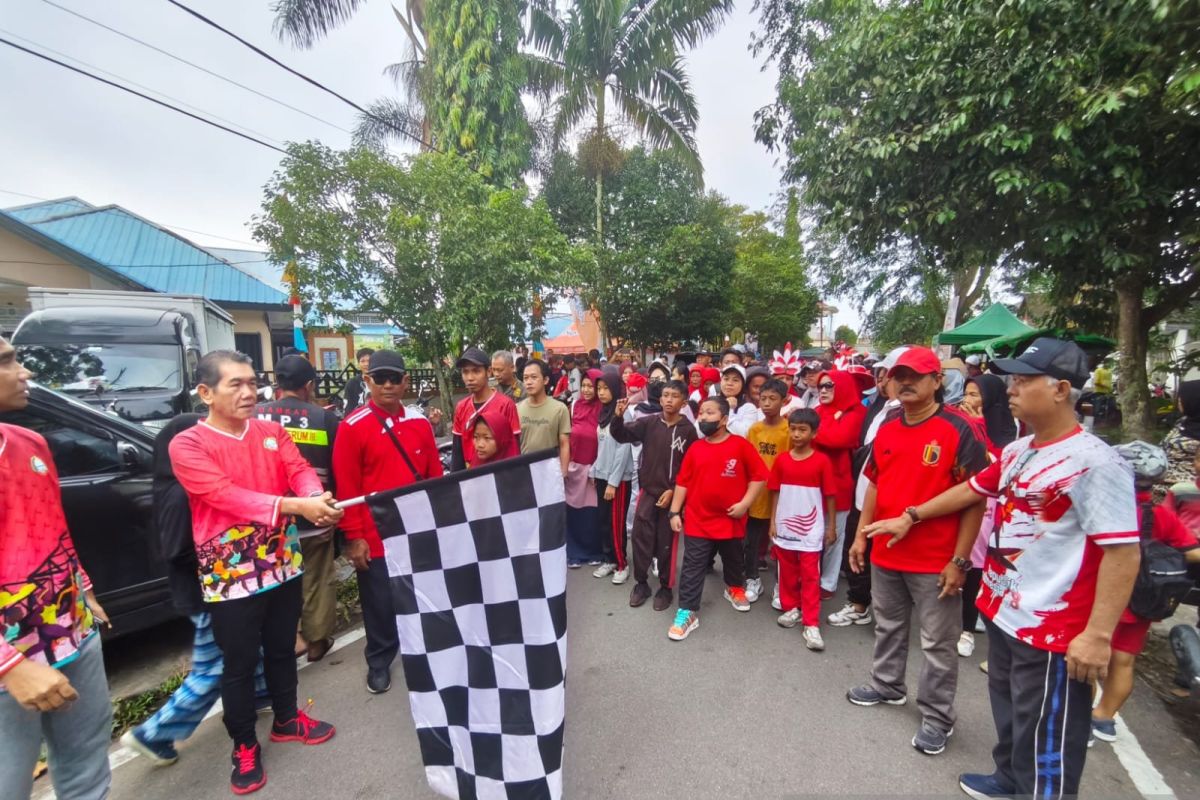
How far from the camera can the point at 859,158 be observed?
228 inches

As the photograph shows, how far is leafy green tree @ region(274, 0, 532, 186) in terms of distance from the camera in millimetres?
12422

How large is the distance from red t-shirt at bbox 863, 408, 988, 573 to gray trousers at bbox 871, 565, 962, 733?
0.29ft

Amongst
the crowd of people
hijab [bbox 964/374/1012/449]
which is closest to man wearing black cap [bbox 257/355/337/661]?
the crowd of people

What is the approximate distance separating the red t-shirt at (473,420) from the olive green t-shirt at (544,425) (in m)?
0.08

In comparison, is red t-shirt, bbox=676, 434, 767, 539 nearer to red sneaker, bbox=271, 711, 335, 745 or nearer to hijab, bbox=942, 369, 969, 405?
red sneaker, bbox=271, 711, 335, 745

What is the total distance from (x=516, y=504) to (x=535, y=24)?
15.5m

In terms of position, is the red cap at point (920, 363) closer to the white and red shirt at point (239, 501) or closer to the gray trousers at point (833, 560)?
the gray trousers at point (833, 560)

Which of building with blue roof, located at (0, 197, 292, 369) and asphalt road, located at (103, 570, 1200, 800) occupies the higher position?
building with blue roof, located at (0, 197, 292, 369)

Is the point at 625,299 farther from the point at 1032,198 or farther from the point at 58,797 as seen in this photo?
the point at 58,797

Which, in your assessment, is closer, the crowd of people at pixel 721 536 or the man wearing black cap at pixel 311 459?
the crowd of people at pixel 721 536

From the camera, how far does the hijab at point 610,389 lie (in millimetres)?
4758

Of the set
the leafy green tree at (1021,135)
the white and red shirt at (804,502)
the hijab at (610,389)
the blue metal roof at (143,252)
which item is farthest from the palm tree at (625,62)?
the white and red shirt at (804,502)

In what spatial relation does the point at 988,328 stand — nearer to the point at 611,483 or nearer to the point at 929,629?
the point at 611,483

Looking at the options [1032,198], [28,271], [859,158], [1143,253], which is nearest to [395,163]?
[859,158]
